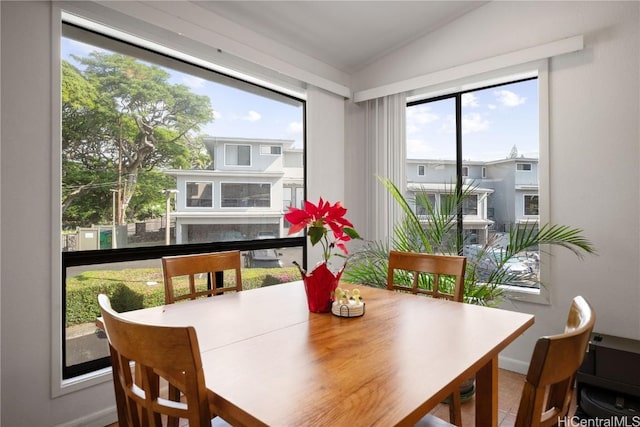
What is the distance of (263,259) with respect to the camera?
3059 millimetres

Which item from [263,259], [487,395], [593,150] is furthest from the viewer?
[263,259]

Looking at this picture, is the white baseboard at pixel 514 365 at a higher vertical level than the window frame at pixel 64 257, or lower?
lower

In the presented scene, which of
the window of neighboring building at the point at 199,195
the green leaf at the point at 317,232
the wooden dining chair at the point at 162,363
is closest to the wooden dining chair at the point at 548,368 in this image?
the wooden dining chair at the point at 162,363

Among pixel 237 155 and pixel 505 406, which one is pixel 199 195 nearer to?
pixel 237 155

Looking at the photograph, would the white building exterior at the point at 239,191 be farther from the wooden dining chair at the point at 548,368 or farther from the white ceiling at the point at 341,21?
the wooden dining chair at the point at 548,368

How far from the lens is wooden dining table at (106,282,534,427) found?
785 mm

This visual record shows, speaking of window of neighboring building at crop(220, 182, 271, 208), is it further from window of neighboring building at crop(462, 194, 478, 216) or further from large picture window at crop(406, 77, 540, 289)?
window of neighboring building at crop(462, 194, 478, 216)

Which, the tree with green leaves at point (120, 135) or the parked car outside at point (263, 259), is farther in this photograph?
the parked car outside at point (263, 259)

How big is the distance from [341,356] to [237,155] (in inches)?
83.2

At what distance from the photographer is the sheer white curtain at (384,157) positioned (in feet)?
11.1

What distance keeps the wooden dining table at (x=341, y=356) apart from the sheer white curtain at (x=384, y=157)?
1.80 metres

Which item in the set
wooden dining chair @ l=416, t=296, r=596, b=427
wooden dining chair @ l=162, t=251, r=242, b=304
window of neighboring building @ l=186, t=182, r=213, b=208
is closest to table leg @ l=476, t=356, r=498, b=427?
wooden dining chair @ l=416, t=296, r=596, b=427

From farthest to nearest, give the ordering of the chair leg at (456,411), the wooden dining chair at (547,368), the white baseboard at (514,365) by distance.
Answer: the white baseboard at (514,365), the chair leg at (456,411), the wooden dining chair at (547,368)

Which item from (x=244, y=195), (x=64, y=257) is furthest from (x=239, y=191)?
(x=64, y=257)
